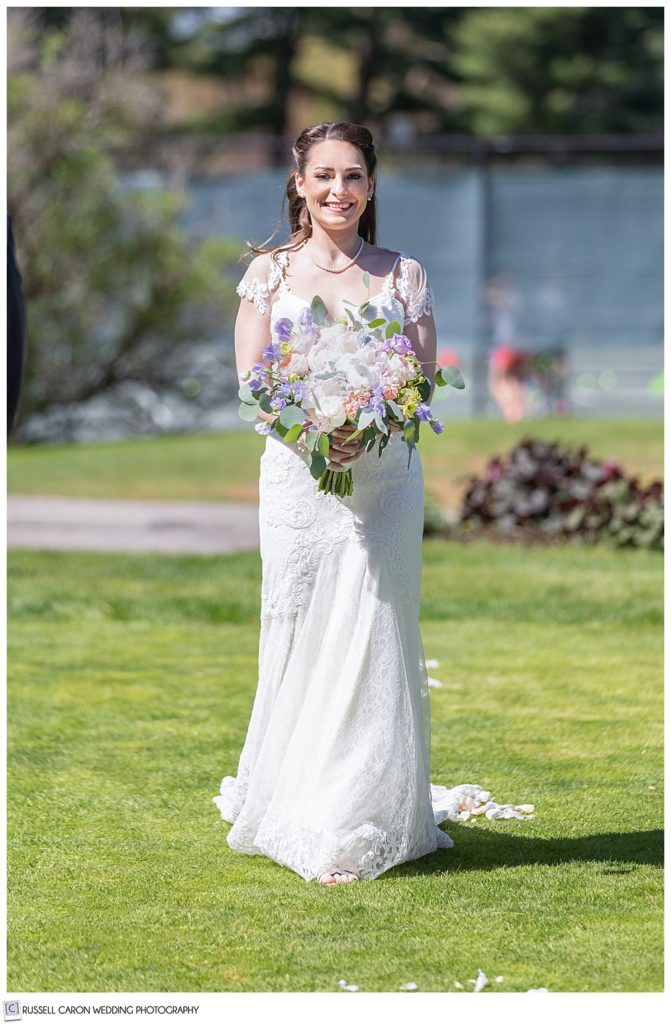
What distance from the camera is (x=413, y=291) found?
486 centimetres

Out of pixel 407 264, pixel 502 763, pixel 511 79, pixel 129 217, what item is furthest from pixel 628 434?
pixel 511 79

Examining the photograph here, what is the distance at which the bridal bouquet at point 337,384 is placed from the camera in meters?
4.51

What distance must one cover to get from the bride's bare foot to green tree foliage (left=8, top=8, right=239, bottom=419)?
15.2 metres

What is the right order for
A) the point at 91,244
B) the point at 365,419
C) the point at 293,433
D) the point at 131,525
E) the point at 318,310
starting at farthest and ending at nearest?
Result: the point at 91,244 → the point at 131,525 → the point at 318,310 → the point at 293,433 → the point at 365,419

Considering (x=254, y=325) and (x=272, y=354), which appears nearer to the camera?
(x=272, y=354)

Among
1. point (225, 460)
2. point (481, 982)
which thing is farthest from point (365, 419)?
point (225, 460)

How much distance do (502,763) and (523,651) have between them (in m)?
2.16

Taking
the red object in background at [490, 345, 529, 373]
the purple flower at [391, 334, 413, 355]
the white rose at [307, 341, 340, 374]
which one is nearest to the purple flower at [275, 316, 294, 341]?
the white rose at [307, 341, 340, 374]

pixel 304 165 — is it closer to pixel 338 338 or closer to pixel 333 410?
pixel 338 338

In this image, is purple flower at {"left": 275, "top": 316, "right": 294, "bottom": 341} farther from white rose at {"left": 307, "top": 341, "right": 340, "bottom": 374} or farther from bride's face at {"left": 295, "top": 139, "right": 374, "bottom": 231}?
bride's face at {"left": 295, "top": 139, "right": 374, "bottom": 231}

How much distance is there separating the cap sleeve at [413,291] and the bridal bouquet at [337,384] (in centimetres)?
18

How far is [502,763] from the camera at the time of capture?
243 inches

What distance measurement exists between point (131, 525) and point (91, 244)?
8.58 m

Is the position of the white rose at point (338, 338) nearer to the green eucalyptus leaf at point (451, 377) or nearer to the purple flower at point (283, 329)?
the purple flower at point (283, 329)
